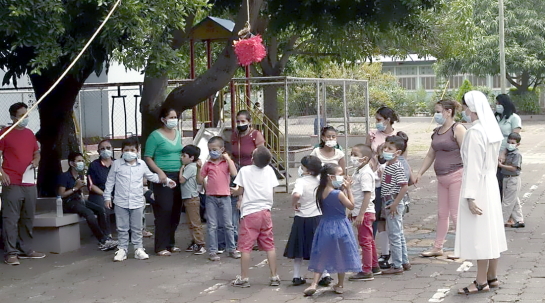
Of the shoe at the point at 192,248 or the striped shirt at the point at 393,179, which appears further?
the shoe at the point at 192,248

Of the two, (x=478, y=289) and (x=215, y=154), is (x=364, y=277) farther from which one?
(x=215, y=154)

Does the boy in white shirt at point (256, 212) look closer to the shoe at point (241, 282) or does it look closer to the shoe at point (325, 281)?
the shoe at point (241, 282)

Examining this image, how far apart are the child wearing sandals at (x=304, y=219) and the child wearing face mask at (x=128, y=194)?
2.39 m

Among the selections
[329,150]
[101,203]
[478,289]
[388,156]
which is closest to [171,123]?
[101,203]

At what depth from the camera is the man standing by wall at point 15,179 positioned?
9.92 metres

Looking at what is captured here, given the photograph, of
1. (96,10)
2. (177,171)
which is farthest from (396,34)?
(96,10)

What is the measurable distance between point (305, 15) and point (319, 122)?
12.4 feet

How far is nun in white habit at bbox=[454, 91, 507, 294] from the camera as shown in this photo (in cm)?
752

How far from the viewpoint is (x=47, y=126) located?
12000 millimetres

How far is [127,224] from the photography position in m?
9.95

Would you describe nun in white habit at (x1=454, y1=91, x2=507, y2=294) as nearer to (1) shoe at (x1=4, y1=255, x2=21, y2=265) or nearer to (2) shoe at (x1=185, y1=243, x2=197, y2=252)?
(2) shoe at (x1=185, y1=243, x2=197, y2=252)

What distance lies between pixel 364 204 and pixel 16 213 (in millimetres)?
4326

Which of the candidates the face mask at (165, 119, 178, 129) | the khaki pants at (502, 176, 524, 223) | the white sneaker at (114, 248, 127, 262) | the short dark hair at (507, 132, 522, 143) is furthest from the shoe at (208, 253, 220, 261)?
the short dark hair at (507, 132, 522, 143)

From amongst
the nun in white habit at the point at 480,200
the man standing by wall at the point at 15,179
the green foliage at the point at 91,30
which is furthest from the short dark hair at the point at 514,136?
the man standing by wall at the point at 15,179
